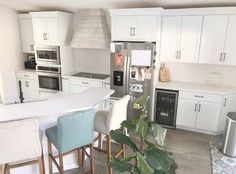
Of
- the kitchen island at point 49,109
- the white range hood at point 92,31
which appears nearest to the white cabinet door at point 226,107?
the kitchen island at point 49,109

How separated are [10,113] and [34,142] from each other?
1.49 ft

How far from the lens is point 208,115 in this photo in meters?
3.96

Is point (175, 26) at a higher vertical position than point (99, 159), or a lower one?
higher

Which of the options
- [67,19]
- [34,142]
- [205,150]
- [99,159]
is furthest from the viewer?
[67,19]

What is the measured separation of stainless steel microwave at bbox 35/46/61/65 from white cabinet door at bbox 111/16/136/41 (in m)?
1.55

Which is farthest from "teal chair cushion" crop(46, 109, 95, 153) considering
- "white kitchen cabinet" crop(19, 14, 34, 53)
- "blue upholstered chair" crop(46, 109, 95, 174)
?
"white kitchen cabinet" crop(19, 14, 34, 53)

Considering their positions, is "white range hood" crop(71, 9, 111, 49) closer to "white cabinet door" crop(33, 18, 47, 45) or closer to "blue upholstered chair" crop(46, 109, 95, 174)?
"white cabinet door" crop(33, 18, 47, 45)

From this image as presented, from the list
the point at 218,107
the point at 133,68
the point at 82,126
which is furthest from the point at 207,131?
the point at 82,126

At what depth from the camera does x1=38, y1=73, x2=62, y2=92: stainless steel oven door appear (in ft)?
16.6

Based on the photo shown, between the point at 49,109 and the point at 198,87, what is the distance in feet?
9.88

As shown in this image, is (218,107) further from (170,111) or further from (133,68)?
(133,68)

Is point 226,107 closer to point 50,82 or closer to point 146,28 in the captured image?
point 146,28

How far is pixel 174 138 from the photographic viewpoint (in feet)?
13.0

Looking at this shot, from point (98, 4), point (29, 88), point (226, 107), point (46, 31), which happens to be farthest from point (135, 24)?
point (29, 88)
